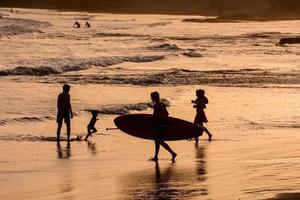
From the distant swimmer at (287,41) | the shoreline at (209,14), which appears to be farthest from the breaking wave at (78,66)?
the shoreline at (209,14)

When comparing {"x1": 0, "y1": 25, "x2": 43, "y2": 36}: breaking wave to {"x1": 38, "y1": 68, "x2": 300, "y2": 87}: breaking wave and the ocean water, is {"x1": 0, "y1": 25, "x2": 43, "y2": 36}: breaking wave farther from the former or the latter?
{"x1": 38, "y1": 68, "x2": 300, "y2": 87}: breaking wave

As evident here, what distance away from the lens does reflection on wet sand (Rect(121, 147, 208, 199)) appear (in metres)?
13.0

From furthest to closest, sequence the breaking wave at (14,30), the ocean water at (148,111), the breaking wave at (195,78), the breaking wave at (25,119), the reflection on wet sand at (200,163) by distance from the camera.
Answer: the breaking wave at (14,30) → the breaking wave at (195,78) → the breaking wave at (25,119) → the reflection on wet sand at (200,163) → the ocean water at (148,111)

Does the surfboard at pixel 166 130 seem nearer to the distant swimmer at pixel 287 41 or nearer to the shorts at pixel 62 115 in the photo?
the shorts at pixel 62 115

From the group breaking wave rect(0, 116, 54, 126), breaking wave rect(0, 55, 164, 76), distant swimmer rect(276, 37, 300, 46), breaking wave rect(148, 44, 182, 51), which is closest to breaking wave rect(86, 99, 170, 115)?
breaking wave rect(0, 116, 54, 126)

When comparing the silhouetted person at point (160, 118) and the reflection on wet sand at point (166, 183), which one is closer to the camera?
the reflection on wet sand at point (166, 183)

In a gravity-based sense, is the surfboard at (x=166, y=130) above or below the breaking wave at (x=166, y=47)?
below

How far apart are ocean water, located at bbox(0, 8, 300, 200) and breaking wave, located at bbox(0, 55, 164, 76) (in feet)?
0.18

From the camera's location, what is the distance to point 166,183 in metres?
14.0

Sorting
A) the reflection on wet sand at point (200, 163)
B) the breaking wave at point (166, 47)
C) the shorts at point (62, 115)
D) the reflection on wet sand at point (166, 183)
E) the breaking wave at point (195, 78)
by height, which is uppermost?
the breaking wave at point (166, 47)

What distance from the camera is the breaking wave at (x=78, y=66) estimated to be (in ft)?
127

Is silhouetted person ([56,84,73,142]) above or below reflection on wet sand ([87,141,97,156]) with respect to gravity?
above

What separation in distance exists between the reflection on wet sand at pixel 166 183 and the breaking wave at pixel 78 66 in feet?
76.1

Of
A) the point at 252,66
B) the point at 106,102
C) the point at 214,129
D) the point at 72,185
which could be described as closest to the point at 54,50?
the point at 252,66
